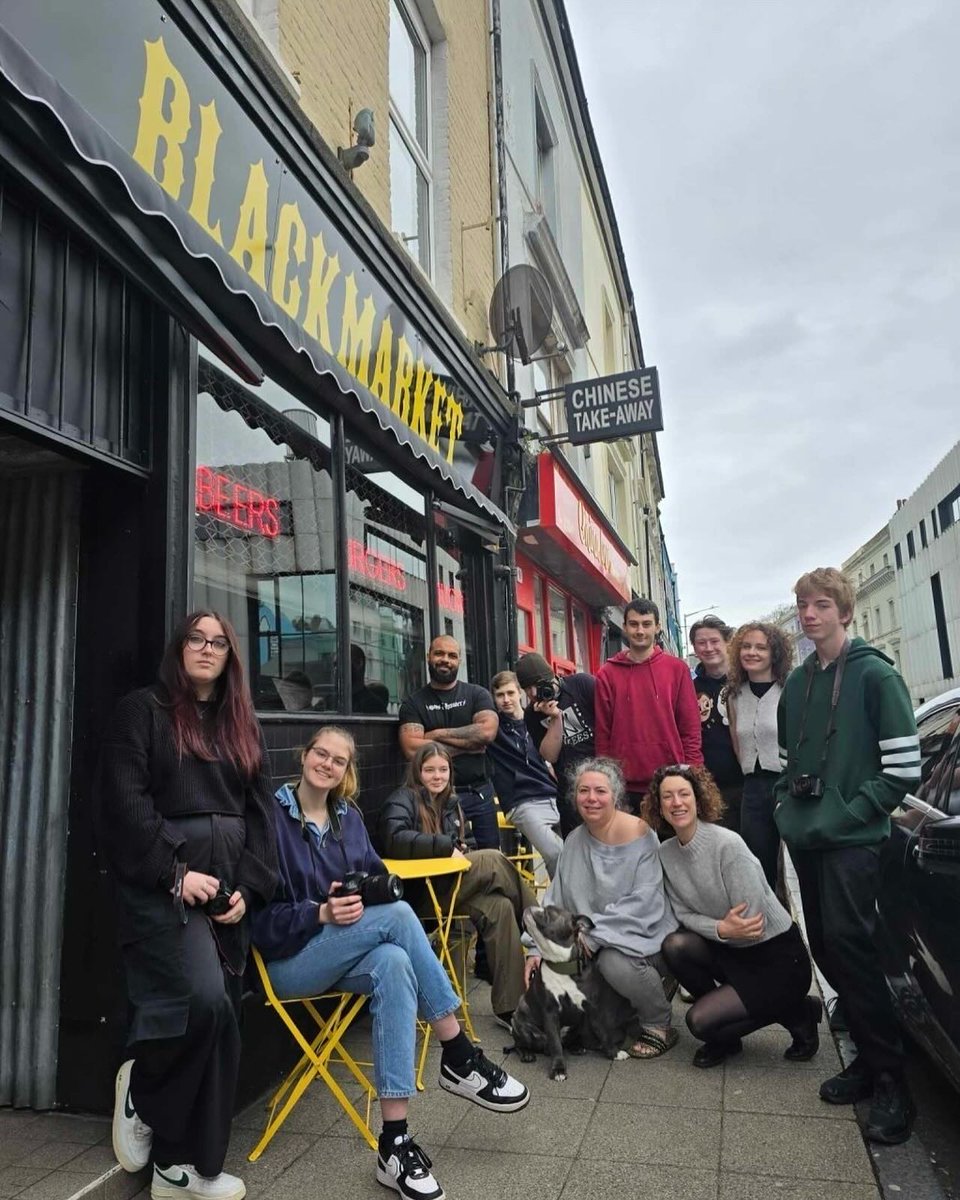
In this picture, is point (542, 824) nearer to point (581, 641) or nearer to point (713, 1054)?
point (713, 1054)

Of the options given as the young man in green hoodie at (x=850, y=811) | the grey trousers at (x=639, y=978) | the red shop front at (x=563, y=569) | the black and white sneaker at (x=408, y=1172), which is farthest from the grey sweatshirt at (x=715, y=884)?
the red shop front at (x=563, y=569)

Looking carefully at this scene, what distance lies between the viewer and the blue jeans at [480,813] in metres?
5.11

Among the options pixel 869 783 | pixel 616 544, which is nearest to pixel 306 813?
pixel 869 783

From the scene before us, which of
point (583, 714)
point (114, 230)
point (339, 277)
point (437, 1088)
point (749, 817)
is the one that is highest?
point (339, 277)

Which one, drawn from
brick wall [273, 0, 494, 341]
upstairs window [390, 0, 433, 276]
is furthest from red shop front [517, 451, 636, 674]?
upstairs window [390, 0, 433, 276]

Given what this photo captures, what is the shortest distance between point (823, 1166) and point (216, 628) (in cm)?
265

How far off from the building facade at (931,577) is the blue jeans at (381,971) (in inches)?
1321

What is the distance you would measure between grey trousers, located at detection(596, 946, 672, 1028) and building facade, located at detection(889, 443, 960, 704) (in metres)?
32.3

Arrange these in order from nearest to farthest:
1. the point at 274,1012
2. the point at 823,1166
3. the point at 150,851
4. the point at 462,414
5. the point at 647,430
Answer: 1. the point at 150,851
2. the point at 823,1166
3. the point at 274,1012
4. the point at 462,414
5. the point at 647,430

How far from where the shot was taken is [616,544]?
16188 millimetres

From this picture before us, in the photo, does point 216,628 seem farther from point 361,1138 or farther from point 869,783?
point 869,783

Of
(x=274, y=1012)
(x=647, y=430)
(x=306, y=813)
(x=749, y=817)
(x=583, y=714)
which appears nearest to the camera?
(x=306, y=813)

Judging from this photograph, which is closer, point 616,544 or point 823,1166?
point 823,1166

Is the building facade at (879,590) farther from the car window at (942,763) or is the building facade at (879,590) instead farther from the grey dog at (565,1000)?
the grey dog at (565,1000)
